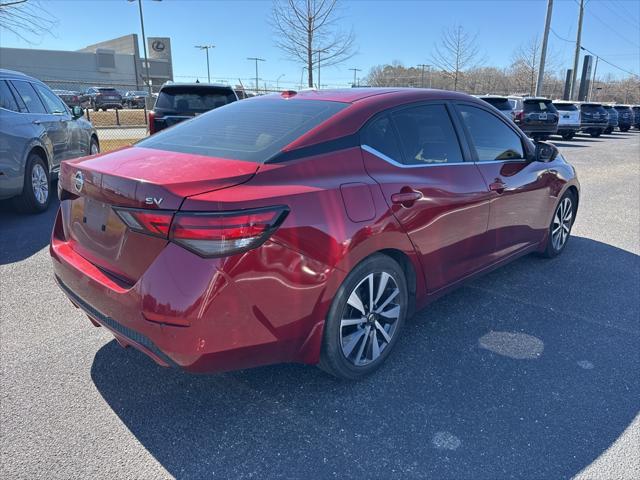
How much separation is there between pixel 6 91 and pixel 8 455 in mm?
5441

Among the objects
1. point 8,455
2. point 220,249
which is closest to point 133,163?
point 220,249

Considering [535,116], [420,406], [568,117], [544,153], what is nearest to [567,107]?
[568,117]

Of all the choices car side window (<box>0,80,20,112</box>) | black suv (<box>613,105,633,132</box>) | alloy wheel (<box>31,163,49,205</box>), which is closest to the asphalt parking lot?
alloy wheel (<box>31,163,49,205</box>)

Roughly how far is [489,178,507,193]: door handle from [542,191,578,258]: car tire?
1.34 metres

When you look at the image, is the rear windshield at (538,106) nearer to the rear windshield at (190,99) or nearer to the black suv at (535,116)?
the black suv at (535,116)

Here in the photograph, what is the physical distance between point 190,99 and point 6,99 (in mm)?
3437

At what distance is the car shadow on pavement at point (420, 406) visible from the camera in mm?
2266

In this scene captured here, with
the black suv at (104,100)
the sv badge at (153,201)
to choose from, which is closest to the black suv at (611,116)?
the sv badge at (153,201)

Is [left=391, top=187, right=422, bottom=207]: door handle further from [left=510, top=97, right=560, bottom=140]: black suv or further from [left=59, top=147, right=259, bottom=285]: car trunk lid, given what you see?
[left=510, top=97, right=560, bottom=140]: black suv

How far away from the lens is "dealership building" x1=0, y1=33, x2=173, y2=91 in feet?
218

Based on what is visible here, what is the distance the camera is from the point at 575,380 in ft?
9.62

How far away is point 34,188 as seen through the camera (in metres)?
6.41

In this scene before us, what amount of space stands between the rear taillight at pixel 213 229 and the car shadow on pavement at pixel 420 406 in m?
→ 0.98

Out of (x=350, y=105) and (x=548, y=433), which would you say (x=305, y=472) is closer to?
(x=548, y=433)
